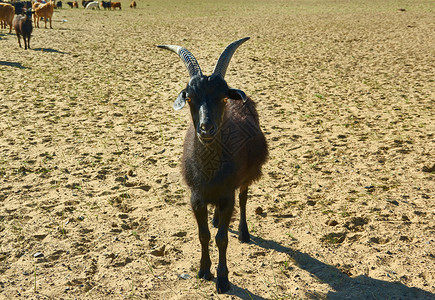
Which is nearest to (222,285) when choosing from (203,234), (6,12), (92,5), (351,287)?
(203,234)

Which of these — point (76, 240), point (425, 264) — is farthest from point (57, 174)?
point (425, 264)

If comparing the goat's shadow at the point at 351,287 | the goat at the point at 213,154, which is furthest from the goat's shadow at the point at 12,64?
the goat's shadow at the point at 351,287

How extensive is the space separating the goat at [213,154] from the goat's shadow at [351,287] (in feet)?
1.91

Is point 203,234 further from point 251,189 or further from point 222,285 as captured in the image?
point 251,189

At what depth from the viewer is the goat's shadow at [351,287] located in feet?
12.0

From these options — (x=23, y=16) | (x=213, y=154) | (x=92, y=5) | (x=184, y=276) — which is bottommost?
(x=184, y=276)

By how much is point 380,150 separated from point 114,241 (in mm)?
Answer: 4693

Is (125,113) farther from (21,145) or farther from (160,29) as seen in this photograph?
(160,29)

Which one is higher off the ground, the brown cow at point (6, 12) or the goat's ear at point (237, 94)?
the brown cow at point (6, 12)

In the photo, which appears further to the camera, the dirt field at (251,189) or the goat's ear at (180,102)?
the dirt field at (251,189)

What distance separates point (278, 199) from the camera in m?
5.43

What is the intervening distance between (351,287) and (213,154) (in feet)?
6.16

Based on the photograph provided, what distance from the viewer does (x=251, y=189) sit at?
580 cm

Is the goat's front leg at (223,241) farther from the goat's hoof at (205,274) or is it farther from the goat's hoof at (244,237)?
the goat's hoof at (244,237)
